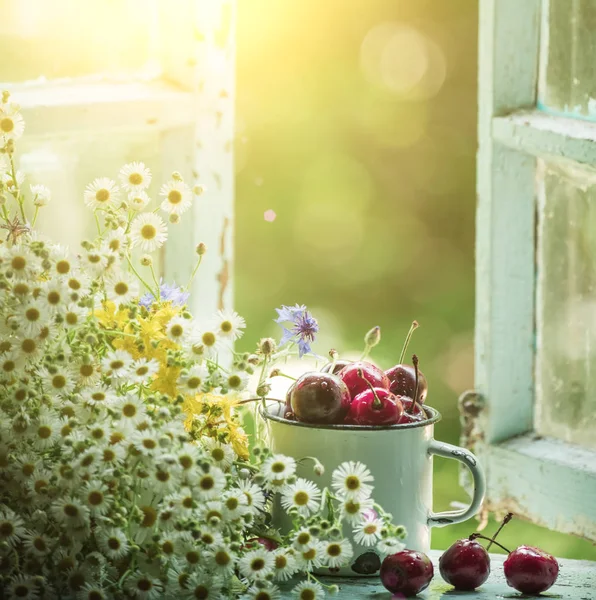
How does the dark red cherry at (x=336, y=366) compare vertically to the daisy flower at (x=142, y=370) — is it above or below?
below

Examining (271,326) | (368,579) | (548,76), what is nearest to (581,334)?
(548,76)

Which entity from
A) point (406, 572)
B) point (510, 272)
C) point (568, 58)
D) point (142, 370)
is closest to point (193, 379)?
point (142, 370)

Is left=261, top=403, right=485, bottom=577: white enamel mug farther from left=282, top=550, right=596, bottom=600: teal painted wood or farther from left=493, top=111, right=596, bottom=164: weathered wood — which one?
left=493, top=111, right=596, bottom=164: weathered wood

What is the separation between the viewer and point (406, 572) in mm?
851

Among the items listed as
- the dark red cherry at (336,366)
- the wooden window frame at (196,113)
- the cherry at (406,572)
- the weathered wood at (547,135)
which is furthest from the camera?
the wooden window frame at (196,113)

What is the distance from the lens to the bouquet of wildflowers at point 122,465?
2.48 ft

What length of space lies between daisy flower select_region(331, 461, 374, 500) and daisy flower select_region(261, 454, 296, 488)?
4 cm

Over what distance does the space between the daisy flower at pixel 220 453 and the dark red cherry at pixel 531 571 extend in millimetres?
262

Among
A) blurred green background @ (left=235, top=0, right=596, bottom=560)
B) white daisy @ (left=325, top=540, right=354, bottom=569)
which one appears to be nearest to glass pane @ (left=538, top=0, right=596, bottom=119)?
white daisy @ (left=325, top=540, right=354, bottom=569)

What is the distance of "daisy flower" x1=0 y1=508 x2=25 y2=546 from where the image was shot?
0.76 m

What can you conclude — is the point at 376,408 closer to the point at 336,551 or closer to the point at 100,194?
the point at 336,551

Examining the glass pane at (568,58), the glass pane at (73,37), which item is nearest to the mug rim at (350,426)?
the glass pane at (568,58)

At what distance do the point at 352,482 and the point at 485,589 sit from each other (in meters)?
0.19

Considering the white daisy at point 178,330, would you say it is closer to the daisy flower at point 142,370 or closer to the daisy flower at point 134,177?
the daisy flower at point 142,370
